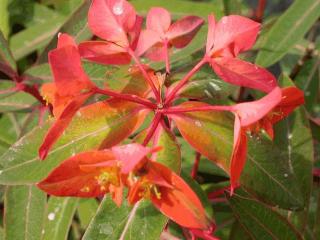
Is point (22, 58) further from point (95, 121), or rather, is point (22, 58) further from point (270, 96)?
point (270, 96)

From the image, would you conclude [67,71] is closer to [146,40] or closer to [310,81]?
[146,40]

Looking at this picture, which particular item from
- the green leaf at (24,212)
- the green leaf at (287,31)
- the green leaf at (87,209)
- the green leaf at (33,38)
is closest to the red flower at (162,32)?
the green leaf at (287,31)

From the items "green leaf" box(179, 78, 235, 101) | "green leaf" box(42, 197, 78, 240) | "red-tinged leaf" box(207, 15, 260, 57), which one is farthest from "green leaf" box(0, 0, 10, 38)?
"red-tinged leaf" box(207, 15, 260, 57)

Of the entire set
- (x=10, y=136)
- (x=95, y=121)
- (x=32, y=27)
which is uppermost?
(x=95, y=121)

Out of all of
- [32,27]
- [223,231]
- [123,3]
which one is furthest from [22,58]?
[123,3]

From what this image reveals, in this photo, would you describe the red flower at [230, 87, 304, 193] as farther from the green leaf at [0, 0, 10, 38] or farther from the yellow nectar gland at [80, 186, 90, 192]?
the green leaf at [0, 0, 10, 38]
